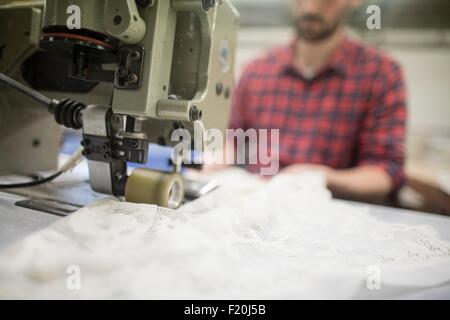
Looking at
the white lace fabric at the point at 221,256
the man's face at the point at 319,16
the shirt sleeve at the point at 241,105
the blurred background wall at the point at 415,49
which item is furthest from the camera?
the blurred background wall at the point at 415,49

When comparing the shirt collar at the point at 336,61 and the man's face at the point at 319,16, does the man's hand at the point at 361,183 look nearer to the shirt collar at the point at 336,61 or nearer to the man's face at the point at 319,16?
the shirt collar at the point at 336,61

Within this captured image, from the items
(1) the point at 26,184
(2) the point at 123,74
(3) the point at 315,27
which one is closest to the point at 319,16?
(3) the point at 315,27

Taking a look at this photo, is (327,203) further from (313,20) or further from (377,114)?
(313,20)

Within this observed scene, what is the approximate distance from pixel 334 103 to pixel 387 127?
0.31m

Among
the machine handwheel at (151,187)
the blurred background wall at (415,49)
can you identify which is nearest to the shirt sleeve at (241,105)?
the machine handwheel at (151,187)

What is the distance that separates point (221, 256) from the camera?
1.47ft

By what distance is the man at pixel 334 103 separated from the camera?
1.55m

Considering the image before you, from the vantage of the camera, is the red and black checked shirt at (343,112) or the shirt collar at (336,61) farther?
the shirt collar at (336,61)

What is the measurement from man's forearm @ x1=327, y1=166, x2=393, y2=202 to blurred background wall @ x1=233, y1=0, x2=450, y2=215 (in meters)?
3.16

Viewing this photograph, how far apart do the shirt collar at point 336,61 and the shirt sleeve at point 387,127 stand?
0.65 feet

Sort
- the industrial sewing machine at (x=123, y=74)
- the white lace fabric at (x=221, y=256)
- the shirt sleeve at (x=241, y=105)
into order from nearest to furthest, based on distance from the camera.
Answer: the white lace fabric at (x=221, y=256) < the industrial sewing machine at (x=123, y=74) < the shirt sleeve at (x=241, y=105)

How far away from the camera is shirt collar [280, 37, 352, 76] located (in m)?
1.79
